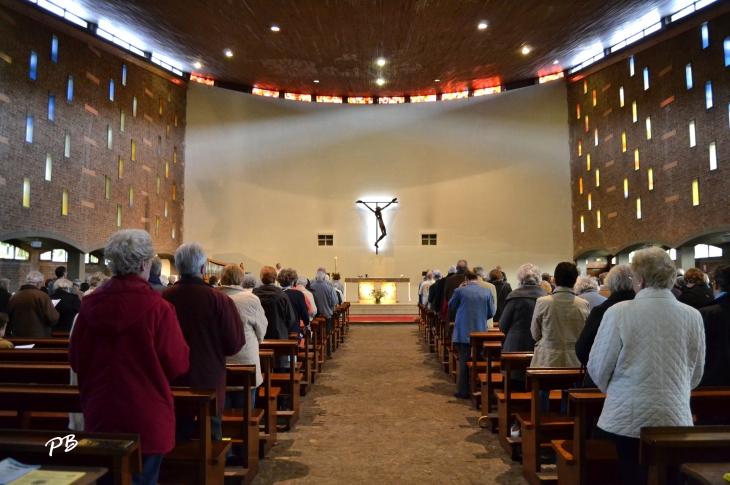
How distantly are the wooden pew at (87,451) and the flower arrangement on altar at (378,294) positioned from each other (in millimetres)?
14165

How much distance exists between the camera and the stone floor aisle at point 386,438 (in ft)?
11.8

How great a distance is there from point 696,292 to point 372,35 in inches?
455

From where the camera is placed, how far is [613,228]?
15.8 meters

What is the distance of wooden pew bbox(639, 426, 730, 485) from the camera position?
1.82 m

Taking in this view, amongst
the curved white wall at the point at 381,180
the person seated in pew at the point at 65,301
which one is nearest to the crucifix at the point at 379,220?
the curved white wall at the point at 381,180

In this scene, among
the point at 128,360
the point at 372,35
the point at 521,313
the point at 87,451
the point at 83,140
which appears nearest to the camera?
the point at 87,451

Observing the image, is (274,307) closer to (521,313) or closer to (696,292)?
(521,313)

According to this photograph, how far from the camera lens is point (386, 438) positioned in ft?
14.3

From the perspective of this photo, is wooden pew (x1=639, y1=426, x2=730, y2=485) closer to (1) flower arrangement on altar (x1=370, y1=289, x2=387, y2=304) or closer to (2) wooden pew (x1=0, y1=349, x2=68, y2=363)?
(2) wooden pew (x1=0, y1=349, x2=68, y2=363)

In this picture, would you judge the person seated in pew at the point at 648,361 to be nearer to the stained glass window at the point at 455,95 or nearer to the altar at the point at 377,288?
the altar at the point at 377,288

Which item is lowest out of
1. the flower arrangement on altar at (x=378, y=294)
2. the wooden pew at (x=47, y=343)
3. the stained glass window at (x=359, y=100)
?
the wooden pew at (x=47, y=343)

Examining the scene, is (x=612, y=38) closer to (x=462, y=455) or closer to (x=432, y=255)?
(x=432, y=255)

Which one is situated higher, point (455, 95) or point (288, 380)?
point (455, 95)

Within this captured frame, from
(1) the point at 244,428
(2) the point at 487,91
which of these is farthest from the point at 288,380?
(2) the point at 487,91
